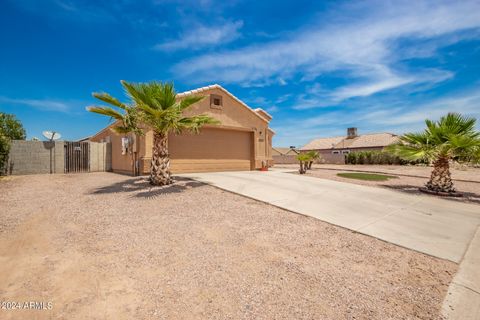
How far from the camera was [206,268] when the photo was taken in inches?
119

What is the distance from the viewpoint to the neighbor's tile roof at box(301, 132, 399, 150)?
33.4m

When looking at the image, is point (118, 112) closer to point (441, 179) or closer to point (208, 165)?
point (208, 165)

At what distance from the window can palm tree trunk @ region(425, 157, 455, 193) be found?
11.0 metres

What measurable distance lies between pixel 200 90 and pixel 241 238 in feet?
34.3

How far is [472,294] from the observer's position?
2566 mm

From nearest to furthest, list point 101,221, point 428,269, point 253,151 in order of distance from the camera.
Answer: point 428,269 < point 101,221 < point 253,151

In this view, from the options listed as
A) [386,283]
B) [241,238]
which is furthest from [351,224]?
[241,238]

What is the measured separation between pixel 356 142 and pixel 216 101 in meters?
31.6

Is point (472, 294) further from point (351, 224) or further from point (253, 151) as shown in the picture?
point (253, 151)

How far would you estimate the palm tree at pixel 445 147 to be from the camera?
794 centimetres

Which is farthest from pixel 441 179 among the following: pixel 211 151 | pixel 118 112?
pixel 118 112

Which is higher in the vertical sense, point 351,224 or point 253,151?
point 253,151

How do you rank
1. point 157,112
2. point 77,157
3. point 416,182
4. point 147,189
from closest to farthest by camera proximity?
point 157,112 < point 147,189 < point 416,182 < point 77,157

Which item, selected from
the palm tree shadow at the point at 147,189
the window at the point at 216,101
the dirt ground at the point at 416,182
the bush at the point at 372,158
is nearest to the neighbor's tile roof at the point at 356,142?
the bush at the point at 372,158
